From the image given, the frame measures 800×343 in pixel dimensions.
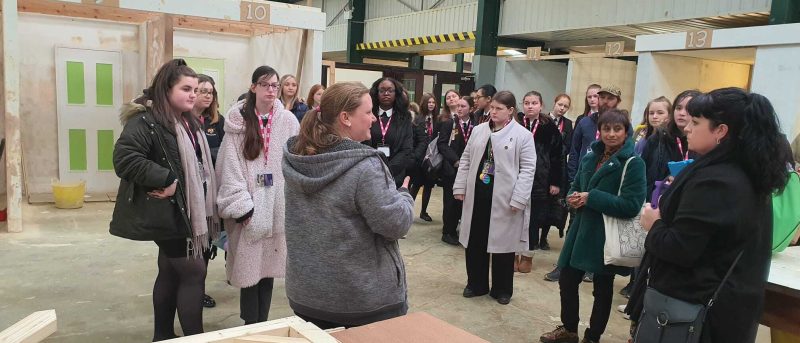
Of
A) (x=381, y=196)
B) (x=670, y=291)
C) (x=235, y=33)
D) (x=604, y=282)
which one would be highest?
(x=235, y=33)

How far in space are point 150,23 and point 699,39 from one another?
229 inches

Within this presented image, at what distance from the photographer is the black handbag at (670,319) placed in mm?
1812

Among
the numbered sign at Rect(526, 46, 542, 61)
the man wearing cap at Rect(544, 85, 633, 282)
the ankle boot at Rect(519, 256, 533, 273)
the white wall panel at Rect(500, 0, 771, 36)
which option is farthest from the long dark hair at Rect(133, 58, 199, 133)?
the numbered sign at Rect(526, 46, 542, 61)

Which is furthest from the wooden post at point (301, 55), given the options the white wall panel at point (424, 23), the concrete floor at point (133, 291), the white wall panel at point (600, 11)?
the white wall panel at point (424, 23)

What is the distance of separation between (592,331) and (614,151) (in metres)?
1.03

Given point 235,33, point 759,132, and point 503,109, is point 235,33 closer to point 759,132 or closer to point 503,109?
point 503,109

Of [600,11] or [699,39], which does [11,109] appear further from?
[600,11]

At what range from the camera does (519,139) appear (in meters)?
3.87

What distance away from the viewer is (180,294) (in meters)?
2.71

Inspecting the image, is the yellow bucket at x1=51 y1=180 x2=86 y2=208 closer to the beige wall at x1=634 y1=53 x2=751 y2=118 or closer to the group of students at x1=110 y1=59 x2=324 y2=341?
the group of students at x1=110 y1=59 x2=324 y2=341

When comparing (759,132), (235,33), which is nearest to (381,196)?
(759,132)

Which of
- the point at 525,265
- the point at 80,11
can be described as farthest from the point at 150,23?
the point at 525,265

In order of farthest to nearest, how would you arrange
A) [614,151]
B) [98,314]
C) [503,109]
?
1. [503,109]
2. [98,314]
3. [614,151]

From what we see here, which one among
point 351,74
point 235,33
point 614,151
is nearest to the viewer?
point 614,151
